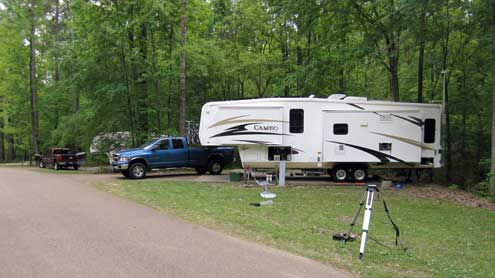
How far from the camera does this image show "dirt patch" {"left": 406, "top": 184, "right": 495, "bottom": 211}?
12.7 m

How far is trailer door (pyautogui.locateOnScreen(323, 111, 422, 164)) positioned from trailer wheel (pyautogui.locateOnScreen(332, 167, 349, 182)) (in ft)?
1.98

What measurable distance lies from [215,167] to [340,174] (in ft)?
18.7

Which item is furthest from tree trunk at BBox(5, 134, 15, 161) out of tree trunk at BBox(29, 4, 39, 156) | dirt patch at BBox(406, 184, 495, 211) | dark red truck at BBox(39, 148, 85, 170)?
dirt patch at BBox(406, 184, 495, 211)

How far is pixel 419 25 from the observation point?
1630 centimetres

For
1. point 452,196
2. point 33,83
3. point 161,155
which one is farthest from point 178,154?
point 33,83

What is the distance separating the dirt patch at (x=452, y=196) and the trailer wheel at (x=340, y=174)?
7.83ft

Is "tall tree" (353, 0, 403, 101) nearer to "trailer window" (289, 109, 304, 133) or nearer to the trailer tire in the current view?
"trailer window" (289, 109, 304, 133)

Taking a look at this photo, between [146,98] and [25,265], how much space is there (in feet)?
61.1

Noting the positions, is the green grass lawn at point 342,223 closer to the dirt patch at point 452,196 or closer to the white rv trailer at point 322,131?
the dirt patch at point 452,196

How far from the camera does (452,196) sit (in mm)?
14188

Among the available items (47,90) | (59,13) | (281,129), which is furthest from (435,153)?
(59,13)

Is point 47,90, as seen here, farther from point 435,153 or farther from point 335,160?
point 435,153

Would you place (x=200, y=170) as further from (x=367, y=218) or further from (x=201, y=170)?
(x=367, y=218)

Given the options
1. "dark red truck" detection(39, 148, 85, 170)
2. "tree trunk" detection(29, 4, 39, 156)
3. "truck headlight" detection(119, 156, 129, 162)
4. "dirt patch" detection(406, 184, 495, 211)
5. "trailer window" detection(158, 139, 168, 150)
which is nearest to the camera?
"dirt patch" detection(406, 184, 495, 211)
